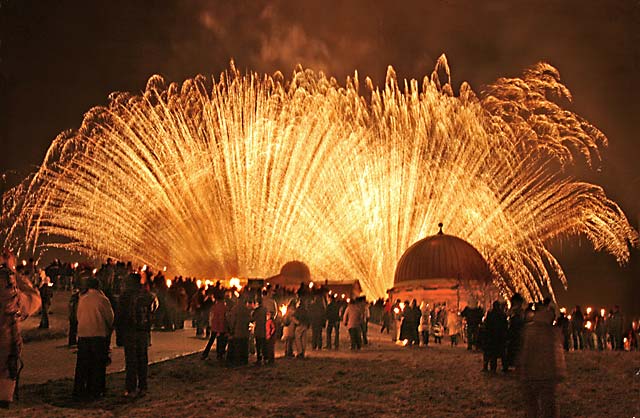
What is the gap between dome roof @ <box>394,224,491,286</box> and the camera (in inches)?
1908

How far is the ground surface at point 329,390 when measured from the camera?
38.0 ft

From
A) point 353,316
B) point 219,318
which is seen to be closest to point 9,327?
point 219,318

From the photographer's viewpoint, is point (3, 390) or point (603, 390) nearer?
point (3, 390)

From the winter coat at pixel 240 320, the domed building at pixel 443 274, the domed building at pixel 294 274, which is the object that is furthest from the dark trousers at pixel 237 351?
the domed building at pixel 294 274

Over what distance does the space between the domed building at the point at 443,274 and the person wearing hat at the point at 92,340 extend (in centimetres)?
3779

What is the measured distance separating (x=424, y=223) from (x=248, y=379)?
31.5m

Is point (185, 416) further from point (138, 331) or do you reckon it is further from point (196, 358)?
point (196, 358)

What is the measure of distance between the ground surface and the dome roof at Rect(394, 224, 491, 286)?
28485 millimetres

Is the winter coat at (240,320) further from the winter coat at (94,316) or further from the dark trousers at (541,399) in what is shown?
the dark trousers at (541,399)

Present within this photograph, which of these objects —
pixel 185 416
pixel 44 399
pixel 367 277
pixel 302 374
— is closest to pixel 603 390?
pixel 302 374

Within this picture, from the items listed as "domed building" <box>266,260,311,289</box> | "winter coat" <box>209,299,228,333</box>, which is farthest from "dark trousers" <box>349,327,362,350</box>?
"domed building" <box>266,260,311,289</box>

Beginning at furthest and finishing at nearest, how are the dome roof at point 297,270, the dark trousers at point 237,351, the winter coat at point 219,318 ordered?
1. the dome roof at point 297,270
2. the winter coat at point 219,318
3. the dark trousers at point 237,351

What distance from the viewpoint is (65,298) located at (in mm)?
28703

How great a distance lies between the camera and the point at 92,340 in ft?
38.6
